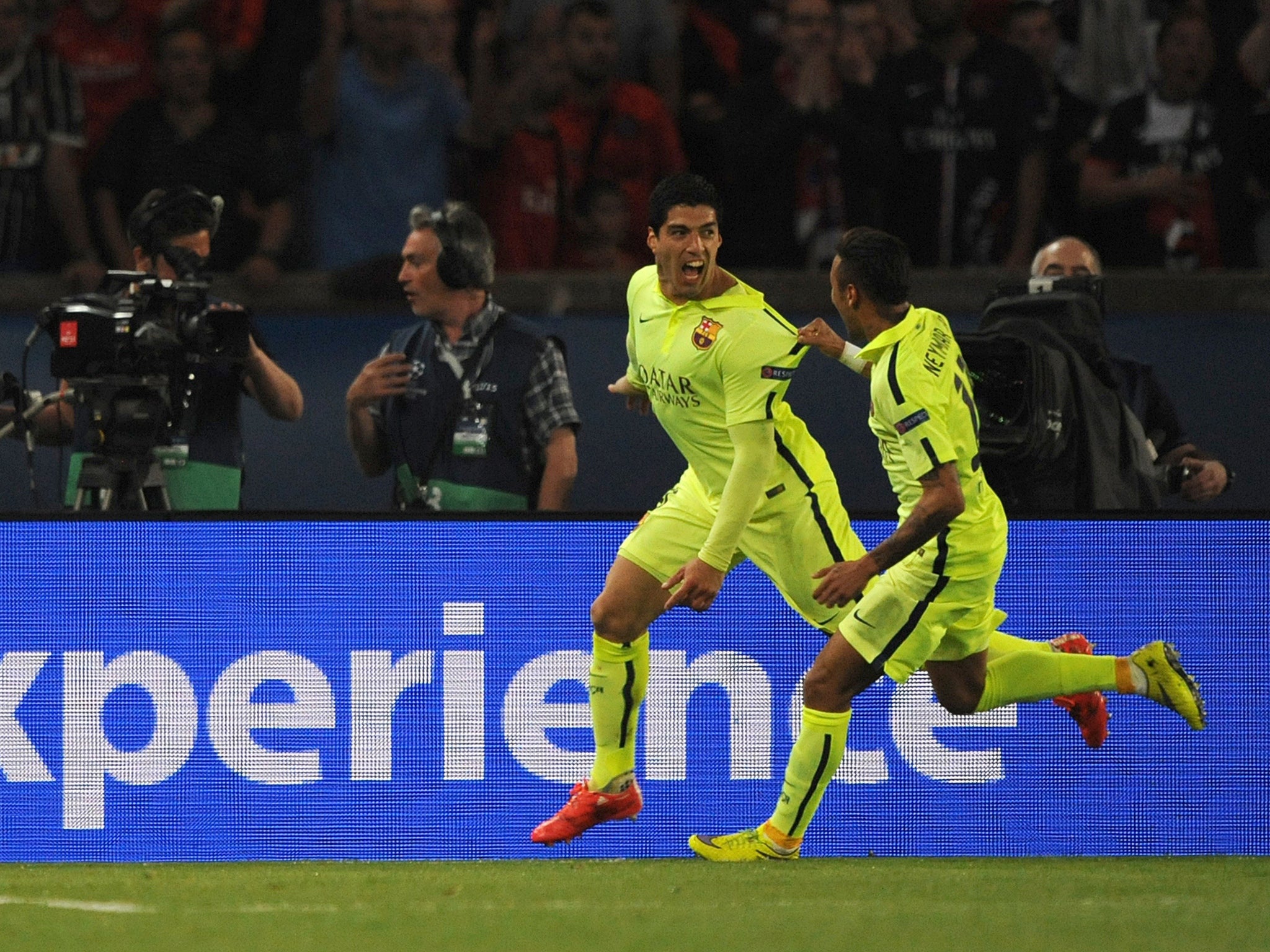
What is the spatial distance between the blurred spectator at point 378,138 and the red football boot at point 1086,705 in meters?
3.69

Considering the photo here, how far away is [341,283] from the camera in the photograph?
28.9 ft

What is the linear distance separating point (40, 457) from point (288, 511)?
7.92ft

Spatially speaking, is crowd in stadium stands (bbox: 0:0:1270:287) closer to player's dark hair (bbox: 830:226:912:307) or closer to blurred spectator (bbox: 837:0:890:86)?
blurred spectator (bbox: 837:0:890:86)

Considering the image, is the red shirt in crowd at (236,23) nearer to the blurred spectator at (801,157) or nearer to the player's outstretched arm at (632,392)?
the blurred spectator at (801,157)

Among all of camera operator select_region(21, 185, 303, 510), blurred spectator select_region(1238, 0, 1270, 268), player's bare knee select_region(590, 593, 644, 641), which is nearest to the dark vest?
camera operator select_region(21, 185, 303, 510)

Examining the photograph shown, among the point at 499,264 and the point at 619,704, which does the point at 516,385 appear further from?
the point at 499,264

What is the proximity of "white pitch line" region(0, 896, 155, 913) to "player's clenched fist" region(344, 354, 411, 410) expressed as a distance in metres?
2.30

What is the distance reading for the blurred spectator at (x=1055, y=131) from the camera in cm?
949

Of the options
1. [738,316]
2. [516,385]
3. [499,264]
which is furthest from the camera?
[499,264]

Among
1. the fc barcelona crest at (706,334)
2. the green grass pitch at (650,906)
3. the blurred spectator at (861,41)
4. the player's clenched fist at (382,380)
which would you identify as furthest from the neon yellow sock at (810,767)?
the blurred spectator at (861,41)

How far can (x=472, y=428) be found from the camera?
727 centimetres

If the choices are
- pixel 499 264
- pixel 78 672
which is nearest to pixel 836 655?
pixel 78 672

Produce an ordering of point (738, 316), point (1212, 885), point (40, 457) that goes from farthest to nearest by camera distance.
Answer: point (40, 457), point (738, 316), point (1212, 885)

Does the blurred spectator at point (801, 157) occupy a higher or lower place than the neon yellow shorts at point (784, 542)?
higher
